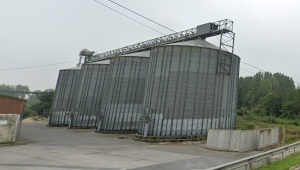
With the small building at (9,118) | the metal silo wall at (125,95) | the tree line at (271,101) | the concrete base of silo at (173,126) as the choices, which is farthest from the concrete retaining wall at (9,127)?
the tree line at (271,101)

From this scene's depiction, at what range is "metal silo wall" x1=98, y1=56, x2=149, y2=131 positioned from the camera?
119 ft

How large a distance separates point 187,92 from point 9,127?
59.5 ft

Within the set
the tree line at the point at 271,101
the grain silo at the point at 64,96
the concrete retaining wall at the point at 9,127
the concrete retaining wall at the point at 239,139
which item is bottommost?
the concrete retaining wall at the point at 9,127

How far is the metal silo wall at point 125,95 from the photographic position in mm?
36312

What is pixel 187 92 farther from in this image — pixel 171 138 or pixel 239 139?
pixel 239 139

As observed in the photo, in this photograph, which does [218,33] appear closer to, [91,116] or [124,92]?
[124,92]

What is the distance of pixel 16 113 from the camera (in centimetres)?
2402

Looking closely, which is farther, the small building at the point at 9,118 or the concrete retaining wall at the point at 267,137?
the small building at the point at 9,118

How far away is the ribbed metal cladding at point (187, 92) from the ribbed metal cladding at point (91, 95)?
15974 mm

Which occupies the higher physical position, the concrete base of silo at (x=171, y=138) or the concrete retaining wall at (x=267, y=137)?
the concrete retaining wall at (x=267, y=137)

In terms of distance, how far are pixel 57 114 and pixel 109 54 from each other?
17443mm

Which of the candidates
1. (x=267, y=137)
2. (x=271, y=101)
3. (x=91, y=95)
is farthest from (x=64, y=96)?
(x=271, y=101)

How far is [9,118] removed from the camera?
23188mm

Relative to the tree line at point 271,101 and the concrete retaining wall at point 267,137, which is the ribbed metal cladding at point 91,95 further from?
the tree line at point 271,101
